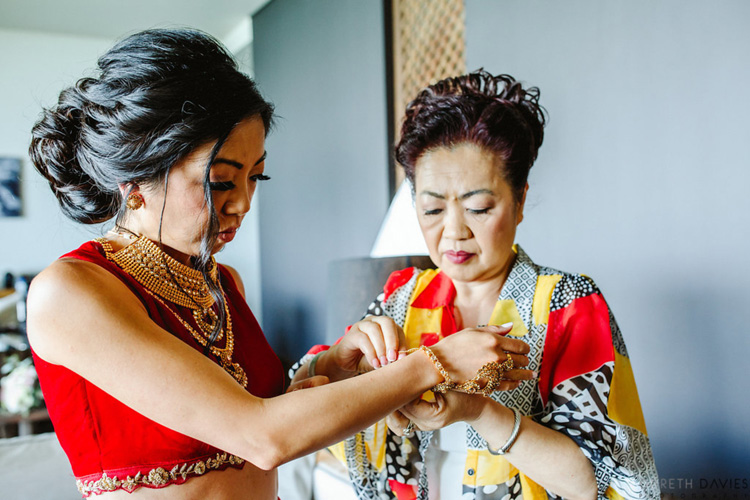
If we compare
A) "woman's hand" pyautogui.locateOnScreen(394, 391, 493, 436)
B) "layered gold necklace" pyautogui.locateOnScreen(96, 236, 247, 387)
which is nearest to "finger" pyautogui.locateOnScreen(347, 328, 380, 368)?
"woman's hand" pyautogui.locateOnScreen(394, 391, 493, 436)

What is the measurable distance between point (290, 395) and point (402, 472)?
607mm

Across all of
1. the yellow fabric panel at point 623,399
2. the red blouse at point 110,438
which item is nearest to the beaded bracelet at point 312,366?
the red blouse at point 110,438

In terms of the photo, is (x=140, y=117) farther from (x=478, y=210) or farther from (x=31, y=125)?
(x=31, y=125)

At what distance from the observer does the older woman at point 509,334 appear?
3.59 feet

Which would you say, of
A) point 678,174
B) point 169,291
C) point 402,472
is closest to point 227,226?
point 169,291

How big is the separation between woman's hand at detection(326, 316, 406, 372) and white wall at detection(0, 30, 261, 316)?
179 inches

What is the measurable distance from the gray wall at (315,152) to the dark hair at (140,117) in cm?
217

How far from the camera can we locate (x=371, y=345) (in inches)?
44.3

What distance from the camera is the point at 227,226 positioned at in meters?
0.98

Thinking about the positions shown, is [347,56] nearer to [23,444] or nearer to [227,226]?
[23,444]

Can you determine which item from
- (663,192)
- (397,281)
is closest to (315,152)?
(663,192)

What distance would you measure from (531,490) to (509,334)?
0.31 m

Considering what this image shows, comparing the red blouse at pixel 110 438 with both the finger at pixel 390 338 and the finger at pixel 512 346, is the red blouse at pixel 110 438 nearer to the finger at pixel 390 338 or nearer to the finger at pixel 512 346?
the finger at pixel 390 338

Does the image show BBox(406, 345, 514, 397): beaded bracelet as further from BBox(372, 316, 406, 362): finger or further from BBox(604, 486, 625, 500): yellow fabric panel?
BBox(604, 486, 625, 500): yellow fabric panel
